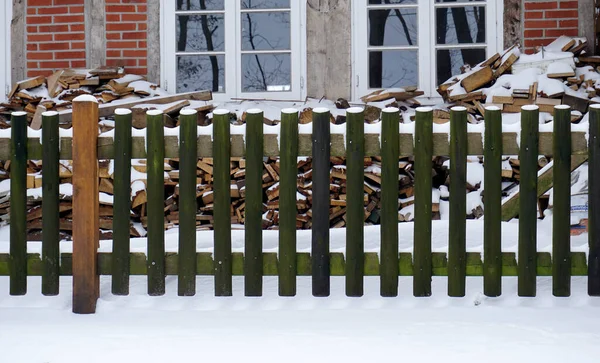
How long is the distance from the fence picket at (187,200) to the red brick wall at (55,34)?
16.8ft

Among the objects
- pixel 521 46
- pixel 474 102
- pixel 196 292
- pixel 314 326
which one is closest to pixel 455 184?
pixel 314 326

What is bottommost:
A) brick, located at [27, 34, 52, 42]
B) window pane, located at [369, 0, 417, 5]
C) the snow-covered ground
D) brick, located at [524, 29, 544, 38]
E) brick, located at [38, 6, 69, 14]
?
the snow-covered ground

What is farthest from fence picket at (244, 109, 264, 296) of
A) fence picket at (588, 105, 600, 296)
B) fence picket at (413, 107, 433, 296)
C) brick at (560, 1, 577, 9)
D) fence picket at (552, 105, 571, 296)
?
brick at (560, 1, 577, 9)

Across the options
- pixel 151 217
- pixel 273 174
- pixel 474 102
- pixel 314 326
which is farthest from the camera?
pixel 474 102

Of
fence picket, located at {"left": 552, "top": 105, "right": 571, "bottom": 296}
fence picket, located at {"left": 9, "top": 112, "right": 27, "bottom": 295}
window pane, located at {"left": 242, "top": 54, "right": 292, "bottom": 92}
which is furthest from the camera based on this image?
window pane, located at {"left": 242, "top": 54, "right": 292, "bottom": 92}

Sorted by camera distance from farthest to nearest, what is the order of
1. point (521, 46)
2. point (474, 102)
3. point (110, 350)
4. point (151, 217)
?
point (521, 46) → point (474, 102) → point (151, 217) → point (110, 350)

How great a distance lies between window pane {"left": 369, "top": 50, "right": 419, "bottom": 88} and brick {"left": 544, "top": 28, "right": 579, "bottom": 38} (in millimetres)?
1389

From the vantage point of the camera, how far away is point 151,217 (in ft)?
13.3

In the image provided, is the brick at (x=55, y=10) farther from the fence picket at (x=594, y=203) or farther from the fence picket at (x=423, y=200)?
the fence picket at (x=594, y=203)

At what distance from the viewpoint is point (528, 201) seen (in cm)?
393

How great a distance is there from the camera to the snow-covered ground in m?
3.39

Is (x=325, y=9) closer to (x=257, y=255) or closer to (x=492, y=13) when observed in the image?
(x=492, y=13)

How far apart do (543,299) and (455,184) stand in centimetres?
79

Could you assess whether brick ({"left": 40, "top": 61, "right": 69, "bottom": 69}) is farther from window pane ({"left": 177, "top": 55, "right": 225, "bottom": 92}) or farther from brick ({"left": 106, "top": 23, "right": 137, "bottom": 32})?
window pane ({"left": 177, "top": 55, "right": 225, "bottom": 92})
